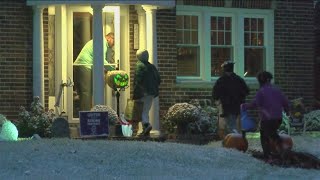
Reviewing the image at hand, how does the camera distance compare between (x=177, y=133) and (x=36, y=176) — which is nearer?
(x=36, y=176)

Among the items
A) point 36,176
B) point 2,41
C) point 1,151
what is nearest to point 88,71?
point 2,41

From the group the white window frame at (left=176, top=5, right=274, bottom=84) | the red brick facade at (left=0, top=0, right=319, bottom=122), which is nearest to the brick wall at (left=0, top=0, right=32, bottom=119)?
the red brick facade at (left=0, top=0, right=319, bottom=122)

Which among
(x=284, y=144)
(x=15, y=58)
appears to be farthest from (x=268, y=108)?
(x=15, y=58)

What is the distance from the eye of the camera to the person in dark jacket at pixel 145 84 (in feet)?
48.2

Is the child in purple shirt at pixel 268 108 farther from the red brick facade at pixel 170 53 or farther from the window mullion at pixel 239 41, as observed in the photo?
the window mullion at pixel 239 41

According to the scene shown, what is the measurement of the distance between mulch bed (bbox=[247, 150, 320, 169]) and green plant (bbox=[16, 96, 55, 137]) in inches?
187

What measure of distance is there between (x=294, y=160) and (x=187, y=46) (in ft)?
19.4

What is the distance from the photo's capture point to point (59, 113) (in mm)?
16016

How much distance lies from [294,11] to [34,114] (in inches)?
279

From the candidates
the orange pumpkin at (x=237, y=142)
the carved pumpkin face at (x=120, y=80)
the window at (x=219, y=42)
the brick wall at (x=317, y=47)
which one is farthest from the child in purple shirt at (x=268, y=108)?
the brick wall at (x=317, y=47)

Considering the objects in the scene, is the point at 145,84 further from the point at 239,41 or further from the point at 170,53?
the point at 239,41

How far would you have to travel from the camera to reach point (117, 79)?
15.6 meters

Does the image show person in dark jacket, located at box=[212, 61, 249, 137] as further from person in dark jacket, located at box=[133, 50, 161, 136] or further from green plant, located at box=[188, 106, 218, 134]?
green plant, located at box=[188, 106, 218, 134]

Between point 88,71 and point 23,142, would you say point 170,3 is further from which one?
point 23,142
